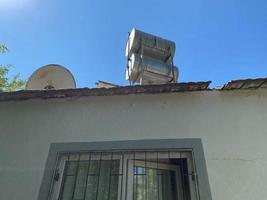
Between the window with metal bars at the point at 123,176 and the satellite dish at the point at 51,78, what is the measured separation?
1.57 meters

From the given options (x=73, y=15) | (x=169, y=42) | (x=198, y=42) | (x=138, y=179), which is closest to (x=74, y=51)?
(x=73, y=15)

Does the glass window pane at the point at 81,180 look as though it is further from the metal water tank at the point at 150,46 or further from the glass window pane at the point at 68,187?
the metal water tank at the point at 150,46

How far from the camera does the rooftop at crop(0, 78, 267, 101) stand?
225 cm

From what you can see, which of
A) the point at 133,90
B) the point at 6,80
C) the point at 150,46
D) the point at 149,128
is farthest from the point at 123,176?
the point at 6,80

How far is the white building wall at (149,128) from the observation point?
2064 mm

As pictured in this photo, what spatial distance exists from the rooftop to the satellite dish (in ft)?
3.14

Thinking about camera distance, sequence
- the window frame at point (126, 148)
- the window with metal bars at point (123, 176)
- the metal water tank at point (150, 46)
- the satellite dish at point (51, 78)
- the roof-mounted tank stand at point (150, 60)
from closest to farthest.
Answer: the window frame at point (126, 148), the window with metal bars at point (123, 176), the satellite dish at point (51, 78), the roof-mounted tank stand at point (150, 60), the metal water tank at point (150, 46)

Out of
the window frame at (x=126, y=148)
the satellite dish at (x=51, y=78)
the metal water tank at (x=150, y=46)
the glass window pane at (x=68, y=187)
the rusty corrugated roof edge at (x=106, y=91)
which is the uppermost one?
the metal water tank at (x=150, y=46)

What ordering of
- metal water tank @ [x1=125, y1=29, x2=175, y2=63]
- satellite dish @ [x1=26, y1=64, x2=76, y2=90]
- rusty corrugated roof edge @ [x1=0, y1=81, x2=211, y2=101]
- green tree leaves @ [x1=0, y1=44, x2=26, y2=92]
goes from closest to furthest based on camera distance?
rusty corrugated roof edge @ [x1=0, y1=81, x2=211, y2=101] → satellite dish @ [x1=26, y1=64, x2=76, y2=90] → metal water tank @ [x1=125, y1=29, x2=175, y2=63] → green tree leaves @ [x1=0, y1=44, x2=26, y2=92]

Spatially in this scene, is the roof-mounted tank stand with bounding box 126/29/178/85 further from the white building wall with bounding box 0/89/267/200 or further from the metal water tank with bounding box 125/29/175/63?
the white building wall with bounding box 0/89/267/200

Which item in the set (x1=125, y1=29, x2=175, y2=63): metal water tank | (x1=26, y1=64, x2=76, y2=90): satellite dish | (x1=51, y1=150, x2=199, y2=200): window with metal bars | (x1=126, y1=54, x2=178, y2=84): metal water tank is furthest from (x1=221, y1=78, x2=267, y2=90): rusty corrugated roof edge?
(x1=26, y1=64, x2=76, y2=90): satellite dish

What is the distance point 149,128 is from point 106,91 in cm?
69

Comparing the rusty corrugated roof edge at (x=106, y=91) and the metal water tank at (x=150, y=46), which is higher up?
the metal water tank at (x=150, y=46)

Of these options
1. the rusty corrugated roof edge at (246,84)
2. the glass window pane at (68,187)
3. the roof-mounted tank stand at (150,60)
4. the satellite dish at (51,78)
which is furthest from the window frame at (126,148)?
the roof-mounted tank stand at (150,60)
